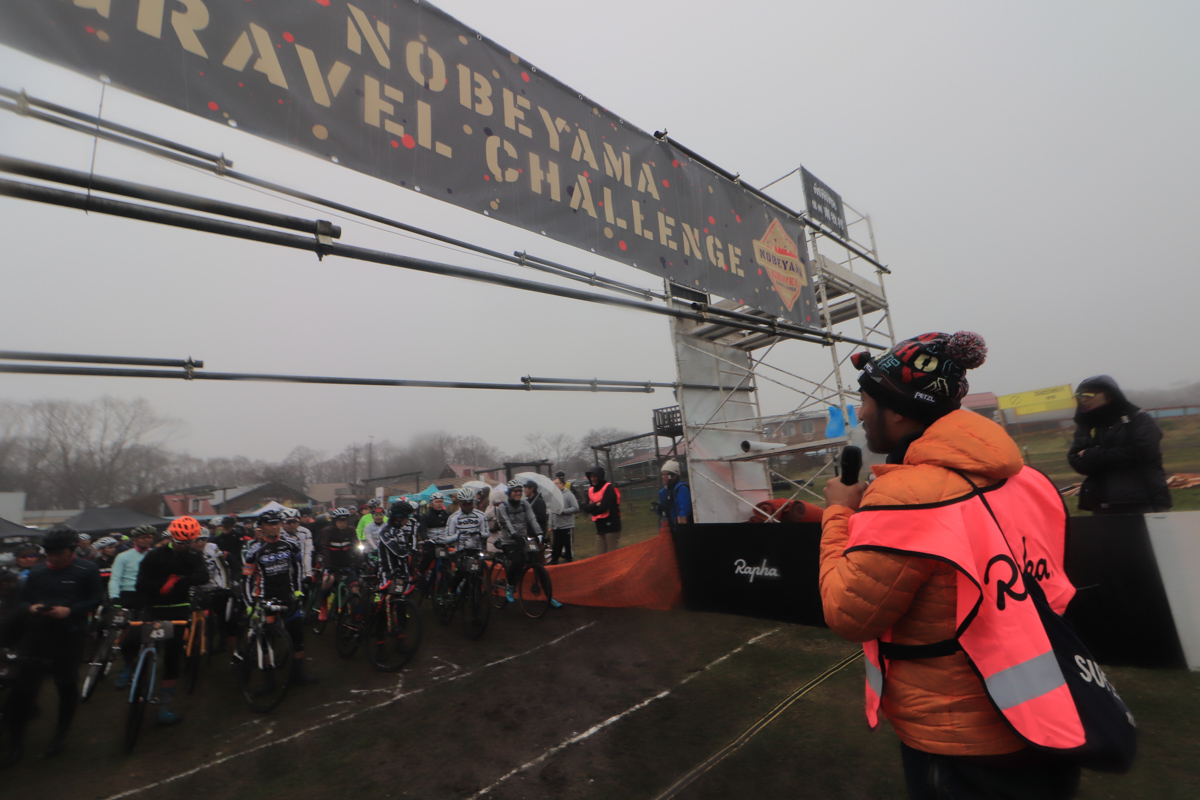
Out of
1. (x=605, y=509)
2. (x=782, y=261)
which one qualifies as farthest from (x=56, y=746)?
(x=782, y=261)

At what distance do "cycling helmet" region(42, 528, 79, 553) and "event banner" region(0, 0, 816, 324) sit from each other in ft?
15.4

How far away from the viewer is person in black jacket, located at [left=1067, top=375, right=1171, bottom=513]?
4160 mm

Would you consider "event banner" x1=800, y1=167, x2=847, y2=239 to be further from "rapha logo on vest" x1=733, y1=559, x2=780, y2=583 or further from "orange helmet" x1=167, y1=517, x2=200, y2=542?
"orange helmet" x1=167, y1=517, x2=200, y2=542

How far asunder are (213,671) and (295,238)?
744 centimetres

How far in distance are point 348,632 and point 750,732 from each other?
17.7 feet

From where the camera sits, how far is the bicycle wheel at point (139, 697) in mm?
4906

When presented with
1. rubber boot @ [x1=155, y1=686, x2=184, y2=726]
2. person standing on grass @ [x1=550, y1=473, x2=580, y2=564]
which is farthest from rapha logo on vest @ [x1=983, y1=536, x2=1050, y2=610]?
person standing on grass @ [x1=550, y1=473, x2=580, y2=564]

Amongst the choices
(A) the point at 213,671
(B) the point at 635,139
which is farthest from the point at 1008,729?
(A) the point at 213,671

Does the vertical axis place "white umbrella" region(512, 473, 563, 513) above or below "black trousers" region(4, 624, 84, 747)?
above

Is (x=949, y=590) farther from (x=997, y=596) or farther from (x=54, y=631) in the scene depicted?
(x=54, y=631)

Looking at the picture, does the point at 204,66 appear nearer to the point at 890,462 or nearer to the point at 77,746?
the point at 890,462

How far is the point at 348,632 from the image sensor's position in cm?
696

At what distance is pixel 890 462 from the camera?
1.58 meters

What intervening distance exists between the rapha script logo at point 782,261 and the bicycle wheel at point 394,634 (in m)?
6.20
